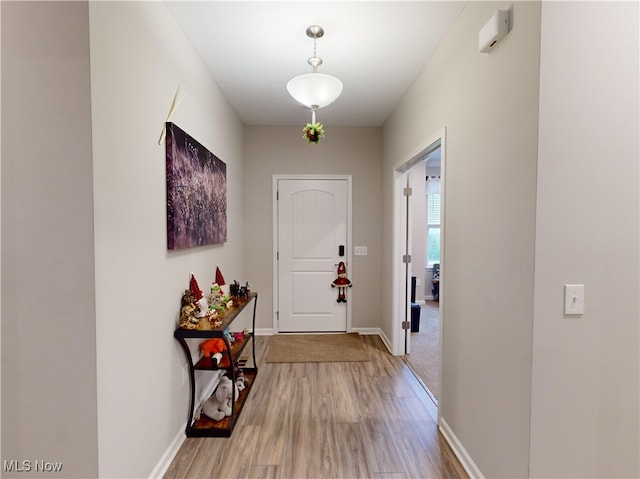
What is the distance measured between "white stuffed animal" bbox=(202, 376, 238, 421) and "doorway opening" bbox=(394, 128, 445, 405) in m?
1.44

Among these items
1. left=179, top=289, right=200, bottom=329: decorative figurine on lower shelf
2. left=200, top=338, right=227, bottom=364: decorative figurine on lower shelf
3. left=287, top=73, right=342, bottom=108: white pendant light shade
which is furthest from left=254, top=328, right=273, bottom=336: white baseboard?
left=287, top=73, right=342, bottom=108: white pendant light shade

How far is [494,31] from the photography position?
142 cm

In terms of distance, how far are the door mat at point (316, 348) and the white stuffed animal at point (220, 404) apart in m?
1.03

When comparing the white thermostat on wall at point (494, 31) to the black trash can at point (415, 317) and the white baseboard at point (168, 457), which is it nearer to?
the white baseboard at point (168, 457)

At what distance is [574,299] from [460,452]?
1.15 m

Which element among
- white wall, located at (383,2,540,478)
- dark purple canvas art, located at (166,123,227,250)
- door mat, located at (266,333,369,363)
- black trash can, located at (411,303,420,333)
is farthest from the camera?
black trash can, located at (411,303,420,333)

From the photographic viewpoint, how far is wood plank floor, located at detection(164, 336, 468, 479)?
1.74 metres

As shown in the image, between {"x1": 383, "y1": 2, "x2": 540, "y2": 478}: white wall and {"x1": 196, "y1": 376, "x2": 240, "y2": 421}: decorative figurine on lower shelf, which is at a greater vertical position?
{"x1": 383, "y1": 2, "x2": 540, "y2": 478}: white wall

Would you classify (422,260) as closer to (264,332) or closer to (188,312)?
(264,332)

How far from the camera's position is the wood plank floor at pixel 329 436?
1.74m

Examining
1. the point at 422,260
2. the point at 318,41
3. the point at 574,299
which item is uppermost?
the point at 318,41

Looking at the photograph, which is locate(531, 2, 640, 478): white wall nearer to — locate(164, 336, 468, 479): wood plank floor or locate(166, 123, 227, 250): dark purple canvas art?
locate(164, 336, 468, 479): wood plank floor

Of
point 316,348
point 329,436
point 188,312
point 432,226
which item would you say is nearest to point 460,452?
point 329,436

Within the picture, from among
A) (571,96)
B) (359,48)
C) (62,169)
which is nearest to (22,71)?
(62,169)
